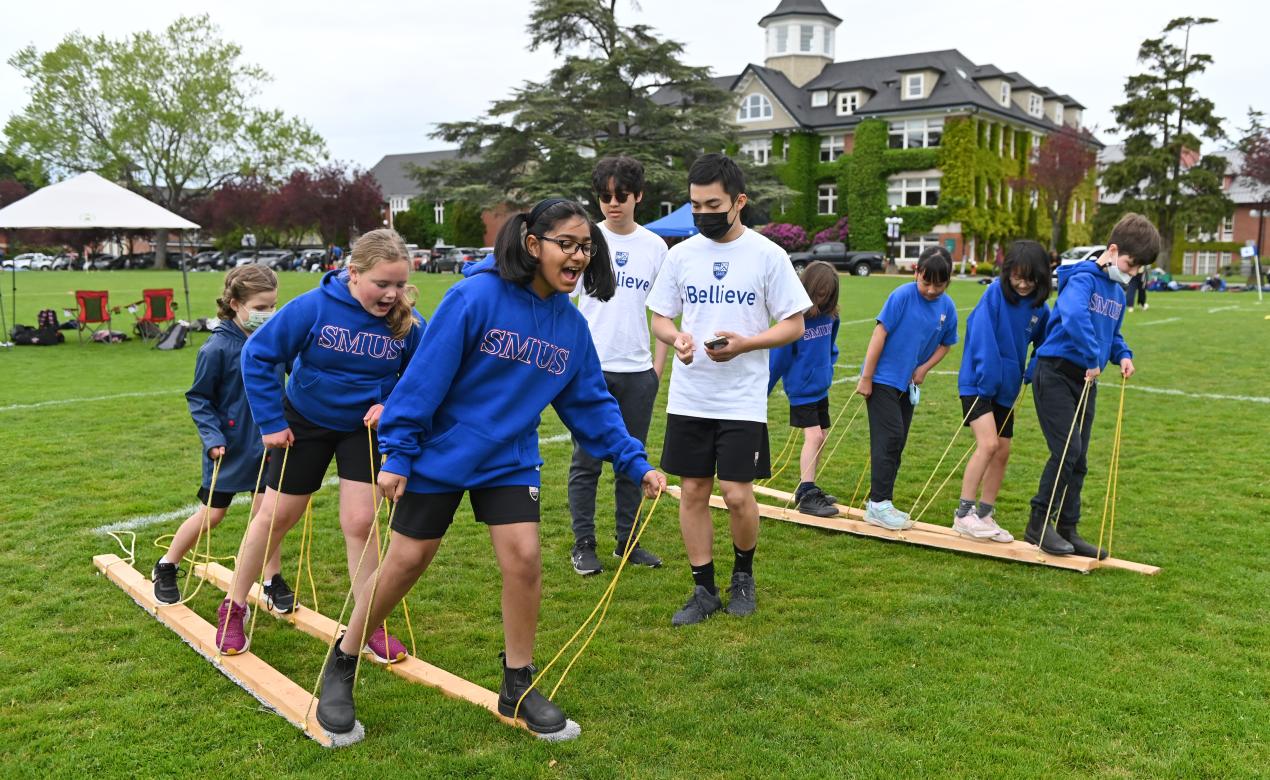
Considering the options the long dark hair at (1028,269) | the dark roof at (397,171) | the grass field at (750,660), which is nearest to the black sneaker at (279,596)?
the grass field at (750,660)

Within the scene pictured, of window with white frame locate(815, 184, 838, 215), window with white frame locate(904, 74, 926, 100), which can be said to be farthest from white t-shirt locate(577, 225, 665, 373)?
window with white frame locate(815, 184, 838, 215)

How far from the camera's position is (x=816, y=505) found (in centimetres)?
664

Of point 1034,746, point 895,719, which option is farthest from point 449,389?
point 1034,746

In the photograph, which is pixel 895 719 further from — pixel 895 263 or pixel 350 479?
pixel 895 263

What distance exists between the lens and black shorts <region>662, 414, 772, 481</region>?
4.55 m

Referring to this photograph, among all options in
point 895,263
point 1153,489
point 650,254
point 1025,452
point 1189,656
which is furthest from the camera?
point 895,263

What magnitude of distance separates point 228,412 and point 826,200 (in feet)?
189

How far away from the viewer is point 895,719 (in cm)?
364

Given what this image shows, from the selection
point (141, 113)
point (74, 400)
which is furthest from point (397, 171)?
point (74, 400)

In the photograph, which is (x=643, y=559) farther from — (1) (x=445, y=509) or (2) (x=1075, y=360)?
(2) (x=1075, y=360)

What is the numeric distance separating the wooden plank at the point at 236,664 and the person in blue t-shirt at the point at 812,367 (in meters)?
3.93

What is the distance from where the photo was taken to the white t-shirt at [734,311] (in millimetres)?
4520

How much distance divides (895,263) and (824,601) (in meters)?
51.1

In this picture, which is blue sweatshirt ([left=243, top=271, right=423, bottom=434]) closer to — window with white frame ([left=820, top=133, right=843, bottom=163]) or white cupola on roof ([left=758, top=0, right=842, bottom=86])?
window with white frame ([left=820, top=133, right=843, bottom=163])
